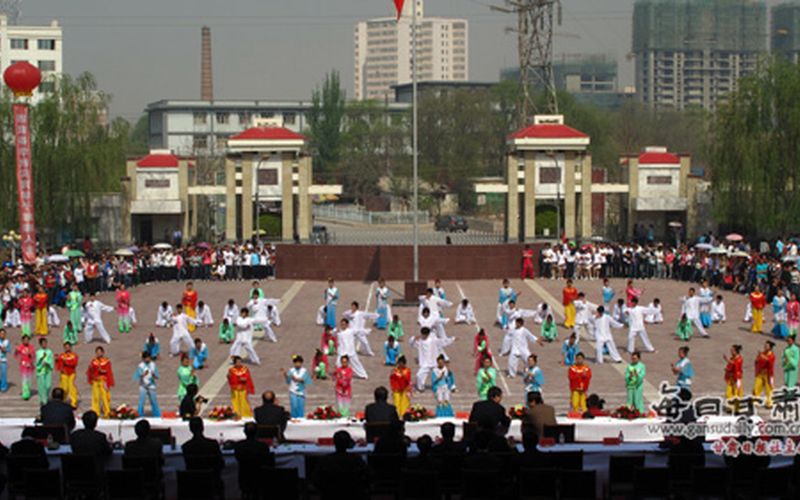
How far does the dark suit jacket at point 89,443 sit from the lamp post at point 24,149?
25693mm

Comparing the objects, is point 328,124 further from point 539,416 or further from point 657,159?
point 539,416

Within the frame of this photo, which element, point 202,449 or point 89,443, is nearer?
point 202,449

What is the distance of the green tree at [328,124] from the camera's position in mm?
98438

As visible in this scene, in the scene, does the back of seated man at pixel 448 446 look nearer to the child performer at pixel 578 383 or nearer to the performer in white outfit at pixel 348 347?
the child performer at pixel 578 383

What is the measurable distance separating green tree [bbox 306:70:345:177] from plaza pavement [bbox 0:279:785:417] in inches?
2304

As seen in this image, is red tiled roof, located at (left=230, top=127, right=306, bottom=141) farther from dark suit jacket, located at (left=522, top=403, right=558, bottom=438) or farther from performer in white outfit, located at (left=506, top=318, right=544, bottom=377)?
dark suit jacket, located at (left=522, top=403, right=558, bottom=438)

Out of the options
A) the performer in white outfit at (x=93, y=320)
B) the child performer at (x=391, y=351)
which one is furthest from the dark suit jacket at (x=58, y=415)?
the performer in white outfit at (x=93, y=320)

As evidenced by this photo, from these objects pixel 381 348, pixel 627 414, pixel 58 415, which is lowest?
pixel 381 348

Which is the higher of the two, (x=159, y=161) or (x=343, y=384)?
(x=159, y=161)

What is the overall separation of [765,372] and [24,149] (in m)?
27.4

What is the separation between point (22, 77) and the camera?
3778cm

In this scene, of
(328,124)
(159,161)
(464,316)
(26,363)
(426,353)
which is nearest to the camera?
(26,363)

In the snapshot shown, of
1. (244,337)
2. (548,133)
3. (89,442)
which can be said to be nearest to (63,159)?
(548,133)

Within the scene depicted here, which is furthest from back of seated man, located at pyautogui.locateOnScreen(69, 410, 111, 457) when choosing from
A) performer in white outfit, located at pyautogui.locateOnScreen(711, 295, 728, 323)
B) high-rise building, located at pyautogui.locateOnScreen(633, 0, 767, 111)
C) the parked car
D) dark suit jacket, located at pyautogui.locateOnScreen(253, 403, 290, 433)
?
high-rise building, located at pyautogui.locateOnScreen(633, 0, 767, 111)
